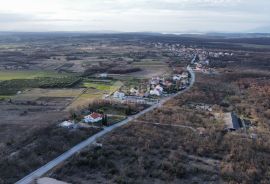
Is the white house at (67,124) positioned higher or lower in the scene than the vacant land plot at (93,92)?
higher

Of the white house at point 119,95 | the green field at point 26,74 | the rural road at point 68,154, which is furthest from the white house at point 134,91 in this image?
the green field at point 26,74

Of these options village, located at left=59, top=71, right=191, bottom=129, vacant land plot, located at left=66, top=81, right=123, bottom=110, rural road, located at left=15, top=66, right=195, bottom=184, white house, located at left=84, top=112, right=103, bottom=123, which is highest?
white house, located at left=84, top=112, right=103, bottom=123

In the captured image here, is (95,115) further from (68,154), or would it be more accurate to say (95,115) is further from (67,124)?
(68,154)

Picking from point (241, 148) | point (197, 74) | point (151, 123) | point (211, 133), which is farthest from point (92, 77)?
point (241, 148)

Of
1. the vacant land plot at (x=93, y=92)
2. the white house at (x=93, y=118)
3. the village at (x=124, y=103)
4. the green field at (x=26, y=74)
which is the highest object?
the white house at (x=93, y=118)

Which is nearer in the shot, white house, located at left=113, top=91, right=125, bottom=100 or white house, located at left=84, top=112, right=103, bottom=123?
white house, located at left=84, top=112, right=103, bottom=123

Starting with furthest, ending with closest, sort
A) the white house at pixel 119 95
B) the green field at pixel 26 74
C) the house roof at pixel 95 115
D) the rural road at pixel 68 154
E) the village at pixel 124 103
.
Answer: the green field at pixel 26 74, the white house at pixel 119 95, the house roof at pixel 95 115, the village at pixel 124 103, the rural road at pixel 68 154

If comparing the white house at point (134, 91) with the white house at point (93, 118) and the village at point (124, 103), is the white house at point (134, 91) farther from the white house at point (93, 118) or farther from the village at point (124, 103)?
the white house at point (93, 118)

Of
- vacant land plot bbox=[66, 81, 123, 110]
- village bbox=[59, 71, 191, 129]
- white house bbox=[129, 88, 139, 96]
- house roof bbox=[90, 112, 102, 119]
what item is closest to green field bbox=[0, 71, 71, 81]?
vacant land plot bbox=[66, 81, 123, 110]

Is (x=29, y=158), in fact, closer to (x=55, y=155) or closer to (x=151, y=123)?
(x=55, y=155)

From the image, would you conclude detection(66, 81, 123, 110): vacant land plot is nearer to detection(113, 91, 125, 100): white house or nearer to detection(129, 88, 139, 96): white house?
detection(113, 91, 125, 100): white house

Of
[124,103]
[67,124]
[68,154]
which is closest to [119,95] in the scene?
[124,103]
